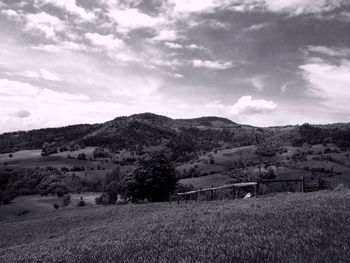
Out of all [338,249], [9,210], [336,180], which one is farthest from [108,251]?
[9,210]

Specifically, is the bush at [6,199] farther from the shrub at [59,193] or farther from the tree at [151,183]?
the tree at [151,183]

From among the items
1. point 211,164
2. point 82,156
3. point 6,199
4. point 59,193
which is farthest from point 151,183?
point 82,156

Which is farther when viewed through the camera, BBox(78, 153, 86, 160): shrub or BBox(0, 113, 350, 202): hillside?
BBox(78, 153, 86, 160): shrub

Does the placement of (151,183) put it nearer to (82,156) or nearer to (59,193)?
(59,193)

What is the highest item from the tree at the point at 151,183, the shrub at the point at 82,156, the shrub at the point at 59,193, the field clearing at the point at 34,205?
the shrub at the point at 82,156

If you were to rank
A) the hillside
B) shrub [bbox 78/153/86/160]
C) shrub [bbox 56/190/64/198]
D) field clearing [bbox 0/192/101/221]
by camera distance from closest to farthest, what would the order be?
1. field clearing [bbox 0/192/101/221]
2. the hillside
3. shrub [bbox 56/190/64/198]
4. shrub [bbox 78/153/86/160]

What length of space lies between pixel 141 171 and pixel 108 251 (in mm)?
55456

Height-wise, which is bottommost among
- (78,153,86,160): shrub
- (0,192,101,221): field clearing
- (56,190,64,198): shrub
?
(0,192,101,221): field clearing

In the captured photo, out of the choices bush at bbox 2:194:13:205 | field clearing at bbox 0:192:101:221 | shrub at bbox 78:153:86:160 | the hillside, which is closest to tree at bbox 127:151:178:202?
the hillside

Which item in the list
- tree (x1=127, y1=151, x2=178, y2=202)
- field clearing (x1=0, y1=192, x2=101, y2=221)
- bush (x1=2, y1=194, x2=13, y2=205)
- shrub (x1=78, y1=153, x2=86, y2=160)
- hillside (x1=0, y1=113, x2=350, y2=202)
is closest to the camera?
tree (x1=127, y1=151, x2=178, y2=202)

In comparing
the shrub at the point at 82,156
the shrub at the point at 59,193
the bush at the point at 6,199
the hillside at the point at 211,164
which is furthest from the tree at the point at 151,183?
the shrub at the point at 82,156

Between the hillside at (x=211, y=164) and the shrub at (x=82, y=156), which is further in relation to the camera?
the shrub at (x=82, y=156)

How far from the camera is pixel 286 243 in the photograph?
8.06 meters

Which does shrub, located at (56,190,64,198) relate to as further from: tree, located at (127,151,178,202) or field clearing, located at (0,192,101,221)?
tree, located at (127,151,178,202)
